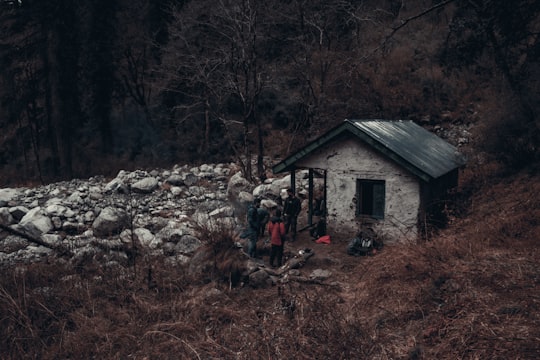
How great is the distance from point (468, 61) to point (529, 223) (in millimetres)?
7745

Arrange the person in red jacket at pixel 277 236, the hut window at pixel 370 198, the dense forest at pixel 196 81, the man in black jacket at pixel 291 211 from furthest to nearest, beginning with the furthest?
1. the dense forest at pixel 196 81
2. the man in black jacket at pixel 291 211
3. the hut window at pixel 370 198
4. the person in red jacket at pixel 277 236

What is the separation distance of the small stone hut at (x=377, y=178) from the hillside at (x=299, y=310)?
2.65 m

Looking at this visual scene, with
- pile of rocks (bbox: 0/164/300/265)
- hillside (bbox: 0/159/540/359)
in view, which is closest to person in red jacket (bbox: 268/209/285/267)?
pile of rocks (bbox: 0/164/300/265)

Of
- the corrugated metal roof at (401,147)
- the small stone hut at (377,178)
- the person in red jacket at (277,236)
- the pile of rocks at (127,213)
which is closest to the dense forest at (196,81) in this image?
the pile of rocks at (127,213)

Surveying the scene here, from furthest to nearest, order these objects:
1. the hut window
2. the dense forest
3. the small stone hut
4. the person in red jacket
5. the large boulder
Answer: the dense forest < the large boulder < the hut window < the small stone hut < the person in red jacket

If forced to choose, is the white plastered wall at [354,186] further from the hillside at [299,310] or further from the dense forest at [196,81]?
the dense forest at [196,81]

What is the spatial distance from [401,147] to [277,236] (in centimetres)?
444

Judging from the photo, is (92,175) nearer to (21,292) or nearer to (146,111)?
(146,111)

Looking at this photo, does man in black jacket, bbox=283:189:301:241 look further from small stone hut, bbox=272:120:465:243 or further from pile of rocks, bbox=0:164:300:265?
pile of rocks, bbox=0:164:300:265

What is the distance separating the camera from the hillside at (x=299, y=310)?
6.24 m

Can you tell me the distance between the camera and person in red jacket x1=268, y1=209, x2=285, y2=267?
443 inches

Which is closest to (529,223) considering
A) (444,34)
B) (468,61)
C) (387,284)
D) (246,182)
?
(387,284)

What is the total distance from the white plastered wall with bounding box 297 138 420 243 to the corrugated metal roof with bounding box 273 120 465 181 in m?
0.34

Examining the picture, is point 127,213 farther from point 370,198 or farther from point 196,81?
point 196,81
